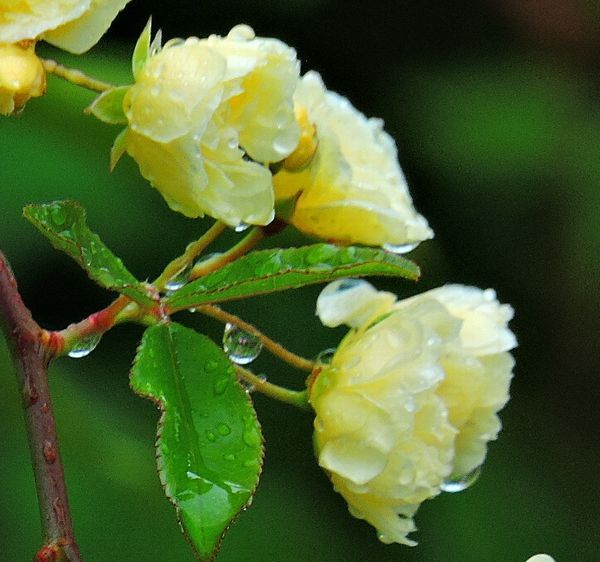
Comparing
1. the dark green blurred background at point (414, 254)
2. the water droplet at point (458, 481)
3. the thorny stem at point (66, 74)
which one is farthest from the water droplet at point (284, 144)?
the dark green blurred background at point (414, 254)

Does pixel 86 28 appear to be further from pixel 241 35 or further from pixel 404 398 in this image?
pixel 404 398

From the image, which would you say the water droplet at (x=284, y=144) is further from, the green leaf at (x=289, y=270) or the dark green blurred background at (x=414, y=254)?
the dark green blurred background at (x=414, y=254)

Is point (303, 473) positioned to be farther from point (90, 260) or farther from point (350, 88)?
point (90, 260)

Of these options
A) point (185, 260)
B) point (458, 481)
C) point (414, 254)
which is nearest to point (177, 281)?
point (185, 260)

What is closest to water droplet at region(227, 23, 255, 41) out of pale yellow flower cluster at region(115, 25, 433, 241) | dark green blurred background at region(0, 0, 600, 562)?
pale yellow flower cluster at region(115, 25, 433, 241)

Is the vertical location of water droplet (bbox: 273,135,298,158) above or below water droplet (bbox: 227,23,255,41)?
below

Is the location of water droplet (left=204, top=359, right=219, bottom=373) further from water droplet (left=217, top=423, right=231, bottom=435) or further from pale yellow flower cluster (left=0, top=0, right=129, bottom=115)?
pale yellow flower cluster (left=0, top=0, right=129, bottom=115)

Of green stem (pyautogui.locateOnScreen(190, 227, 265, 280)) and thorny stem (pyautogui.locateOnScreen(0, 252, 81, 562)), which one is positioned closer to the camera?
thorny stem (pyautogui.locateOnScreen(0, 252, 81, 562))
